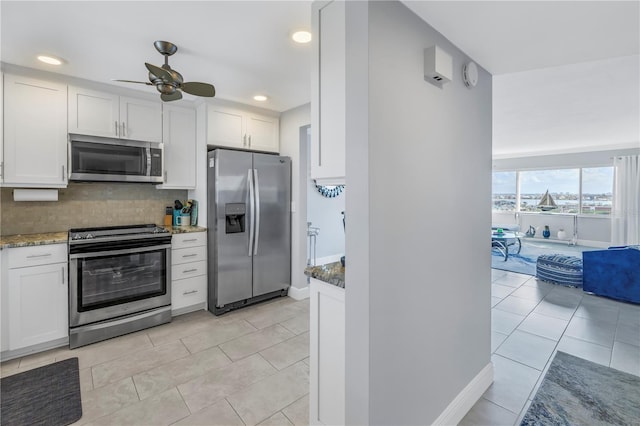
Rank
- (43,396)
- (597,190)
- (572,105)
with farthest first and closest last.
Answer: (597,190) < (572,105) < (43,396)

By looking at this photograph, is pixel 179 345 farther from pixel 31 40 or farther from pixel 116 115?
pixel 31 40

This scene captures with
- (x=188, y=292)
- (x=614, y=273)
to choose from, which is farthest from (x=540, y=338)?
(x=188, y=292)

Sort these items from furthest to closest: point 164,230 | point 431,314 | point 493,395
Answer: point 164,230 < point 493,395 < point 431,314

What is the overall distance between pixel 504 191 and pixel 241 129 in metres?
9.26

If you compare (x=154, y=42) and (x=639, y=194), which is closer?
(x=154, y=42)

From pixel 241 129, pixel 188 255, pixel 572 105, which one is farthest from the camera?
pixel 572 105

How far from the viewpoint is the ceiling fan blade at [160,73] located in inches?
79.6

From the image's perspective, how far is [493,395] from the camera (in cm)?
205

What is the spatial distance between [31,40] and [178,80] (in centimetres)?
110

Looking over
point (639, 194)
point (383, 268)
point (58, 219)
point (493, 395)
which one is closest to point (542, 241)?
point (639, 194)

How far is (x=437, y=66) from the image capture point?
1.49 m

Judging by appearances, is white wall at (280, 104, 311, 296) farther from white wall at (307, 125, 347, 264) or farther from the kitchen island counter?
the kitchen island counter

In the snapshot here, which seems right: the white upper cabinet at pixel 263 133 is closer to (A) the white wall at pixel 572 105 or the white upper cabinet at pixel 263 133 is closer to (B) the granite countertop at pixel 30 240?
(B) the granite countertop at pixel 30 240

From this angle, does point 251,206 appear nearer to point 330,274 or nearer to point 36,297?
point 36,297
